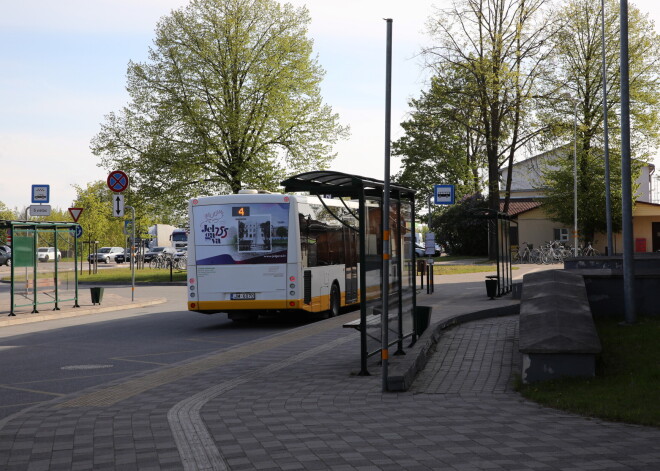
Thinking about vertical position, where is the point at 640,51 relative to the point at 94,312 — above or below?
above

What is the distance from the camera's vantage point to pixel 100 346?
587 inches

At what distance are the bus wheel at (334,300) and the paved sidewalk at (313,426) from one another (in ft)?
29.5

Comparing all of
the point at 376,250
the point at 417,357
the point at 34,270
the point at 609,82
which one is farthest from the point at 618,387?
the point at 609,82

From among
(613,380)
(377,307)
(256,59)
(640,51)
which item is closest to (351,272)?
(377,307)

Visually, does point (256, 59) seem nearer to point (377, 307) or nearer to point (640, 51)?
point (640, 51)

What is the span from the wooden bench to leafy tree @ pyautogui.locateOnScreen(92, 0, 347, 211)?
102 ft

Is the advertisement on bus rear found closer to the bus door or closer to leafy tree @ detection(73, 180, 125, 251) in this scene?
the bus door

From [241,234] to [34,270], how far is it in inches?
324

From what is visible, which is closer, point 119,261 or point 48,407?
Result: point 48,407

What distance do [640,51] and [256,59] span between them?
85.8 feet

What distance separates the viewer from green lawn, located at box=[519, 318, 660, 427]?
7329 mm

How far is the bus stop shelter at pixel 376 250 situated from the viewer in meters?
9.71

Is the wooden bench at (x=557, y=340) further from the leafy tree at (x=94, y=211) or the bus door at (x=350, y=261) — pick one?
the leafy tree at (x=94, y=211)

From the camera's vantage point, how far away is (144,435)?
7.01m
